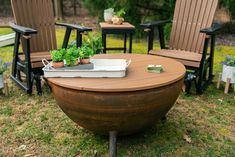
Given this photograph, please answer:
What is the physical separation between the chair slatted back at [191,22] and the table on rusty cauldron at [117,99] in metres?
1.62

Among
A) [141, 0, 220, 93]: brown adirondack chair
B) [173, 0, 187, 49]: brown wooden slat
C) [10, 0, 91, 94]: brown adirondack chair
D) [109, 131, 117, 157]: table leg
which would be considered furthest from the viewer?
[173, 0, 187, 49]: brown wooden slat

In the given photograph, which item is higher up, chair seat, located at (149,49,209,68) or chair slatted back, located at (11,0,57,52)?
chair slatted back, located at (11,0,57,52)

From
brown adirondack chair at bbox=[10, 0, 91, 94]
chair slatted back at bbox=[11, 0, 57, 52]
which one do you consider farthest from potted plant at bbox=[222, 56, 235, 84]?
chair slatted back at bbox=[11, 0, 57, 52]

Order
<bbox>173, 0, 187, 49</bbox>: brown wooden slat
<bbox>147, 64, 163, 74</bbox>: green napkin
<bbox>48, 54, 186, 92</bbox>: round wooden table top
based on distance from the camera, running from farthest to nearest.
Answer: <bbox>173, 0, 187, 49</bbox>: brown wooden slat < <bbox>147, 64, 163, 74</bbox>: green napkin < <bbox>48, 54, 186, 92</bbox>: round wooden table top

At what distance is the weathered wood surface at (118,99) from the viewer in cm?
173

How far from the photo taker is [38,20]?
11.2 ft

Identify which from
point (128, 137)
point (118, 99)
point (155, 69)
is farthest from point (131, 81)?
point (128, 137)

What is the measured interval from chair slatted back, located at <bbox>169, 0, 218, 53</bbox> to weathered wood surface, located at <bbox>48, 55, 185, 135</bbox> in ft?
5.35

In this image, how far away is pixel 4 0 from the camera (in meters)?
8.82

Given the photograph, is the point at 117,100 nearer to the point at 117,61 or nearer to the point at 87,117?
the point at 87,117

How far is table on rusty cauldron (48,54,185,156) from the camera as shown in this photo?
1.73 m

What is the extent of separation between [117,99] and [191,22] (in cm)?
222

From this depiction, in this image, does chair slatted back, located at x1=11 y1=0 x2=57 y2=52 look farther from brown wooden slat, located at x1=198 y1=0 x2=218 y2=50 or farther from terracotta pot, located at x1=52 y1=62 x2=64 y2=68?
brown wooden slat, located at x1=198 y1=0 x2=218 y2=50

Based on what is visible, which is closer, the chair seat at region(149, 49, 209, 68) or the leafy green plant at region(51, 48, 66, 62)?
the leafy green plant at region(51, 48, 66, 62)
